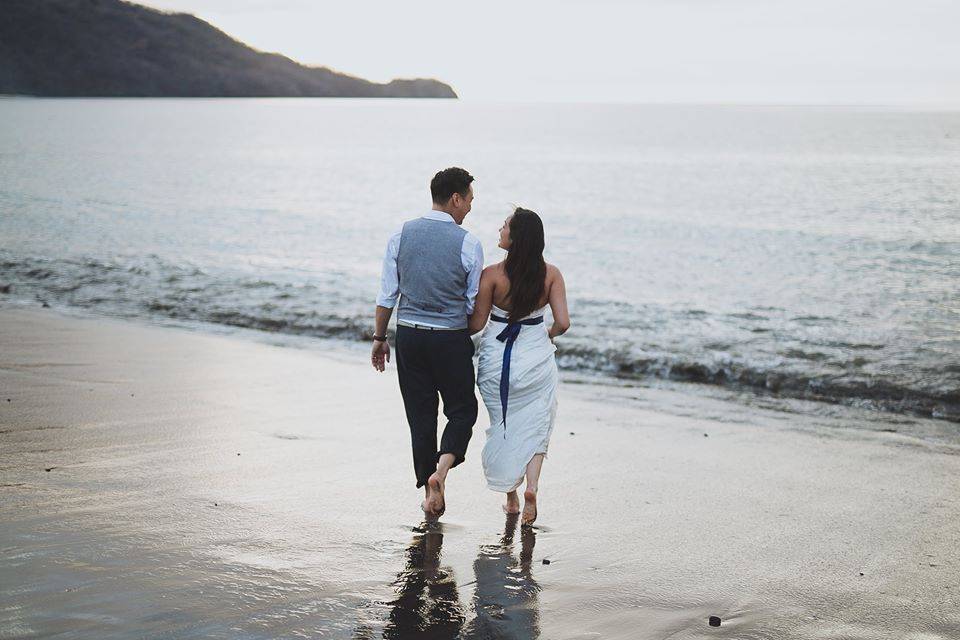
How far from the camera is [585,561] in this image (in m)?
4.77

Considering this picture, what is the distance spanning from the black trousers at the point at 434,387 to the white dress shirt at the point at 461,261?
190mm

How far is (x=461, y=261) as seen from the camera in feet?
16.7

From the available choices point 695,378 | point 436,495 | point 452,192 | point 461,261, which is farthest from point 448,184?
point 695,378

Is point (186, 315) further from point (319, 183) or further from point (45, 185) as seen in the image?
point (319, 183)

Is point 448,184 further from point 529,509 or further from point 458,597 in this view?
point 458,597

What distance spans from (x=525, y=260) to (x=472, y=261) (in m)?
0.30

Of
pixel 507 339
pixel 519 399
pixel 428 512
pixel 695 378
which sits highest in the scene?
pixel 507 339

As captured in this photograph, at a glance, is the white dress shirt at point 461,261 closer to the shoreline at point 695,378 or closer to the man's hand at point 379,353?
the man's hand at point 379,353

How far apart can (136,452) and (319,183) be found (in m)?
46.4

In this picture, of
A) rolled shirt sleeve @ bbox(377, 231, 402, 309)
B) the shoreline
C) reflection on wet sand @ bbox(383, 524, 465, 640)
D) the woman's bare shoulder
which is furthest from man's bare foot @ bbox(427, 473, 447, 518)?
the shoreline

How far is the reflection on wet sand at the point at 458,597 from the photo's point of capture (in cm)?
388

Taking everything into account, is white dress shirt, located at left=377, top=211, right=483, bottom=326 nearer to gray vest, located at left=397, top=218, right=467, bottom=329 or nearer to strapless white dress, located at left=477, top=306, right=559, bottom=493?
gray vest, located at left=397, top=218, right=467, bottom=329

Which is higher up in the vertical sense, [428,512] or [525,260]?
[525,260]

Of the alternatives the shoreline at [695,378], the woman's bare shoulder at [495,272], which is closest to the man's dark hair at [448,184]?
the woman's bare shoulder at [495,272]
